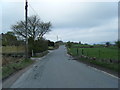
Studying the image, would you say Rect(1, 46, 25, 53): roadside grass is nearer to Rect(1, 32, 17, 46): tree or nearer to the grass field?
Rect(1, 32, 17, 46): tree

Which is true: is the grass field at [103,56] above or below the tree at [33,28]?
below

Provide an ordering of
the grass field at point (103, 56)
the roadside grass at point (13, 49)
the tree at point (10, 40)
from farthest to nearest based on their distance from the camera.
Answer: the tree at point (10, 40) < the roadside grass at point (13, 49) < the grass field at point (103, 56)

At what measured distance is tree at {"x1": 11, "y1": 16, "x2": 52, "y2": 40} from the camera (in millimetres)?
66688

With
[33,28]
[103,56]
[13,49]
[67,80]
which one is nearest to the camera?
[67,80]

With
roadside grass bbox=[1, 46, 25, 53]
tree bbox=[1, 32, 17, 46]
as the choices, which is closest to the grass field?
roadside grass bbox=[1, 46, 25, 53]

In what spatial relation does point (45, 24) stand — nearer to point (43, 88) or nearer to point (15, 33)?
point (15, 33)

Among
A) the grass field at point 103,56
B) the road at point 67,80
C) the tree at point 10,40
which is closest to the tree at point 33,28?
the tree at point 10,40

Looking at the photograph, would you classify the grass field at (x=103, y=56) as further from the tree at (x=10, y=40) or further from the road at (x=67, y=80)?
the tree at (x=10, y=40)

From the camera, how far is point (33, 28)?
2640 inches

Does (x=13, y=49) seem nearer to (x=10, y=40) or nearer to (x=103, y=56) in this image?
(x=10, y=40)

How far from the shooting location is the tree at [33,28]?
66688 millimetres

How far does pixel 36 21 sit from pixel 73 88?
60.5 metres

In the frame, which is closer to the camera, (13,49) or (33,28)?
(13,49)

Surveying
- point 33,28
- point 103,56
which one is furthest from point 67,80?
point 33,28
